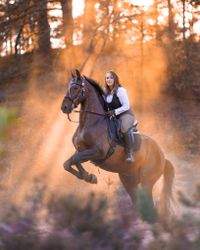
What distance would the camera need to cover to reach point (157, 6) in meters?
21.4

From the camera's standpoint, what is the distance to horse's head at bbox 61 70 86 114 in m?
9.23

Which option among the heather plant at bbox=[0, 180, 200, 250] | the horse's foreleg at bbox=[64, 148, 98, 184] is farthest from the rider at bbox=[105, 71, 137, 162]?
the heather plant at bbox=[0, 180, 200, 250]

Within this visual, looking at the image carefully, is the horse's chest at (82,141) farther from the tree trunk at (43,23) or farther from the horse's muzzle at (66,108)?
the tree trunk at (43,23)

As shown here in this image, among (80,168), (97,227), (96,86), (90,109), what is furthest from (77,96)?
(97,227)

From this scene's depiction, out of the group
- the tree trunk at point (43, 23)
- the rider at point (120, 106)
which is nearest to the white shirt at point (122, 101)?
the rider at point (120, 106)

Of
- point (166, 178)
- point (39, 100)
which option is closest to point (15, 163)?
point (39, 100)

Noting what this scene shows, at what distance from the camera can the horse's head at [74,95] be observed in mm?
9234

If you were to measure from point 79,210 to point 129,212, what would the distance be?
256 millimetres

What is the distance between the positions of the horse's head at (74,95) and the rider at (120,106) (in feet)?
1.46

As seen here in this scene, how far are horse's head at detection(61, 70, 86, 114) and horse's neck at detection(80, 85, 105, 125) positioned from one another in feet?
0.41

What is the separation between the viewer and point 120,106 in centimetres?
985

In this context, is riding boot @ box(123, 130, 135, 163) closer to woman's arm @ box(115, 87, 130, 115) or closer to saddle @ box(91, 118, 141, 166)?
saddle @ box(91, 118, 141, 166)

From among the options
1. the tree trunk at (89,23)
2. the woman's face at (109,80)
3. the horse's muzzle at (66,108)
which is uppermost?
the tree trunk at (89,23)

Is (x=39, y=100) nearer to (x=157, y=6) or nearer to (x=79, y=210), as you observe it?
(x=157, y=6)
